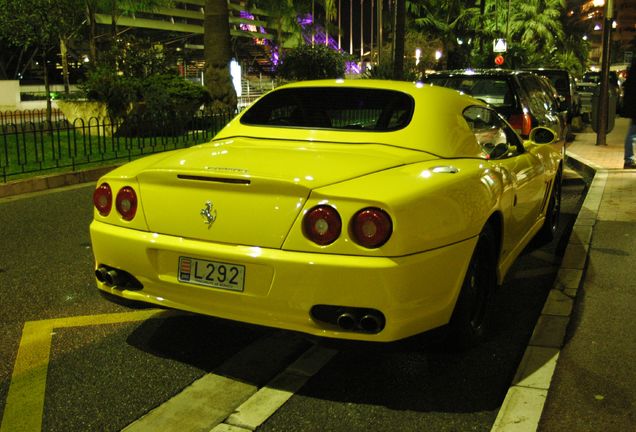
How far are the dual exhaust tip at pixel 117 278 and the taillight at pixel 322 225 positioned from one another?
1.02m

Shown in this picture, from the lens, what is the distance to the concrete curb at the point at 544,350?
128 inches

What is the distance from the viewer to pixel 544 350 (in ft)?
13.3

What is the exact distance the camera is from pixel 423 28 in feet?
176

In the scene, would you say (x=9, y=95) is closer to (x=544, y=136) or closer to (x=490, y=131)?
(x=544, y=136)

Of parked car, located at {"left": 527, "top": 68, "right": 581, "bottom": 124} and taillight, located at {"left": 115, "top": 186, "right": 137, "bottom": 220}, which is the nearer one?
taillight, located at {"left": 115, "top": 186, "right": 137, "bottom": 220}

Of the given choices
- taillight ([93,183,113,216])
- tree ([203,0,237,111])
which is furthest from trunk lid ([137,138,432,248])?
tree ([203,0,237,111])

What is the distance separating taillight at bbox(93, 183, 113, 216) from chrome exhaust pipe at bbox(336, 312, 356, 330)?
1.43 metres

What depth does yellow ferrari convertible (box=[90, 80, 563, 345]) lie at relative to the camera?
10.7 ft

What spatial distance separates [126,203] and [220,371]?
1.02 meters

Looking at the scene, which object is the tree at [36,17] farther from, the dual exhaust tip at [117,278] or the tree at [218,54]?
the dual exhaust tip at [117,278]

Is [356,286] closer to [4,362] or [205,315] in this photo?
[205,315]

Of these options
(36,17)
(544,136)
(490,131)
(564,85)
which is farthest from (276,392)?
(564,85)

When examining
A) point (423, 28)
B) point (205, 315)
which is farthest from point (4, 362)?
point (423, 28)

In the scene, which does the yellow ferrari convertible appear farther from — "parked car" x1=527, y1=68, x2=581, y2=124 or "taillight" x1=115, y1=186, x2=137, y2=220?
"parked car" x1=527, y1=68, x2=581, y2=124
